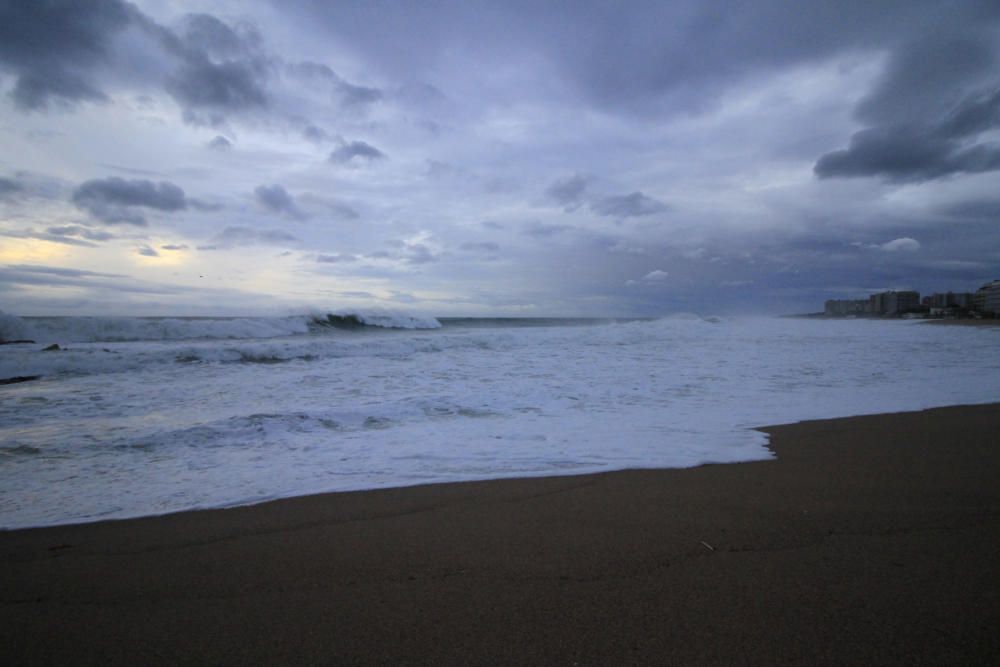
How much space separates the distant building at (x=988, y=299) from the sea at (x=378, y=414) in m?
43.4

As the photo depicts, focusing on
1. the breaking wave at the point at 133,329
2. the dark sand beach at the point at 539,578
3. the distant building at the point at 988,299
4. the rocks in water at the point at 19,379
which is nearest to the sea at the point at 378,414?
the rocks in water at the point at 19,379

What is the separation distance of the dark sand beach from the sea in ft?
1.82

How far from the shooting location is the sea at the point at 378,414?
11.7 feet

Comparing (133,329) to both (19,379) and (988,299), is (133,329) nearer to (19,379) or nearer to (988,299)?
(19,379)

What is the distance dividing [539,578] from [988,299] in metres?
60.9

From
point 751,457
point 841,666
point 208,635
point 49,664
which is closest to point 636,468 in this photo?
point 751,457

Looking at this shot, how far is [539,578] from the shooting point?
1.96 meters

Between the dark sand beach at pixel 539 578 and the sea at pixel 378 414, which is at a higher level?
the dark sand beach at pixel 539 578

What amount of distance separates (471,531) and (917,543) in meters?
2.14

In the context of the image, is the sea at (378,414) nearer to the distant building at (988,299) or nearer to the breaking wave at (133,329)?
the breaking wave at (133,329)

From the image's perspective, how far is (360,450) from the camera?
4.30m

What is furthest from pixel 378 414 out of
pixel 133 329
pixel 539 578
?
pixel 133 329

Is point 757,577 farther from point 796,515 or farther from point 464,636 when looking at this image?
point 464,636

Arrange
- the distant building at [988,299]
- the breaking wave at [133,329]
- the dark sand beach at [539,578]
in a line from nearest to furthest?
the dark sand beach at [539,578] < the breaking wave at [133,329] < the distant building at [988,299]
